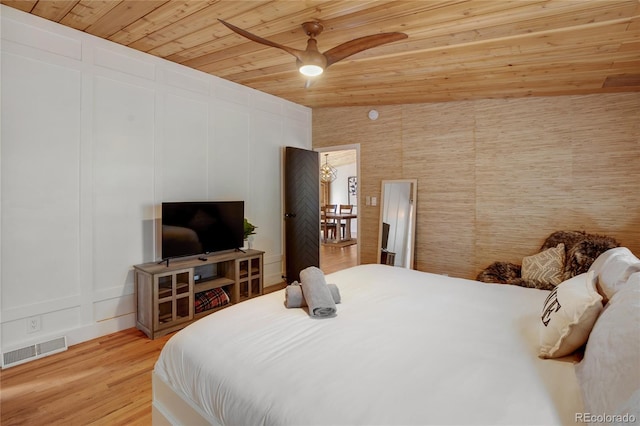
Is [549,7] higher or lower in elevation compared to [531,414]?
higher

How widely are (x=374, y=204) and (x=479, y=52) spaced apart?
7.99 feet

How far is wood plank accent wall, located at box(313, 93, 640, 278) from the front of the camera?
329cm

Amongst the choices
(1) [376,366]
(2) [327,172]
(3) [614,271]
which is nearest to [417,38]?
(3) [614,271]

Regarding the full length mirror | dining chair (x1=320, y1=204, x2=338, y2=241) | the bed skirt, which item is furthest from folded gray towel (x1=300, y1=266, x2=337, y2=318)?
dining chair (x1=320, y1=204, x2=338, y2=241)

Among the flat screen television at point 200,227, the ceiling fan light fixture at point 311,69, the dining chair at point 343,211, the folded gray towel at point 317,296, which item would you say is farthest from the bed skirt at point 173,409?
the dining chair at point 343,211

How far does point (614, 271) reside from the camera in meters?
1.49

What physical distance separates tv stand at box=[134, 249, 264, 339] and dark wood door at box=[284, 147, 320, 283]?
827 millimetres

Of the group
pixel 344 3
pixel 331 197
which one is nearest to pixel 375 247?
pixel 344 3

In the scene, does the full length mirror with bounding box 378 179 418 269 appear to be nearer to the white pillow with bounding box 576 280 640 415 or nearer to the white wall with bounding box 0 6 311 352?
the white wall with bounding box 0 6 311 352

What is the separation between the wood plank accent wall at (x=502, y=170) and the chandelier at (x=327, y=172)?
5585mm

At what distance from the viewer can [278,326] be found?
5.27 ft

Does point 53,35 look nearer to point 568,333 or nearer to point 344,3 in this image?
point 344,3

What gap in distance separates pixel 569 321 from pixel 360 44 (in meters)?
1.91

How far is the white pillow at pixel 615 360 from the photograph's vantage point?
2.80 feet
